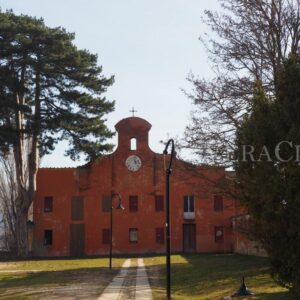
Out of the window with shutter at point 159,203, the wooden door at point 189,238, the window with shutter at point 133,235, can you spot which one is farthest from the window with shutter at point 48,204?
the wooden door at point 189,238

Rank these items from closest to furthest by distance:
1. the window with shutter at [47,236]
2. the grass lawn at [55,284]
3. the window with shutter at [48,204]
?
the grass lawn at [55,284]
the window with shutter at [47,236]
the window with shutter at [48,204]

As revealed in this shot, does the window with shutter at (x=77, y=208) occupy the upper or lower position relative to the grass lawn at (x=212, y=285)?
upper

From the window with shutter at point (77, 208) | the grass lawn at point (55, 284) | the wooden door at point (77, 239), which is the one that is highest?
the window with shutter at point (77, 208)

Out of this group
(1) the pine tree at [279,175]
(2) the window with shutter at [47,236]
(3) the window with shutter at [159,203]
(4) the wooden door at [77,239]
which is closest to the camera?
(1) the pine tree at [279,175]

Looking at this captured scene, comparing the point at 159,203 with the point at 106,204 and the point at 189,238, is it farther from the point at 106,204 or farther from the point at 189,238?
the point at 106,204

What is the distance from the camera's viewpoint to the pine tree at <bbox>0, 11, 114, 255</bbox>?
39219 millimetres

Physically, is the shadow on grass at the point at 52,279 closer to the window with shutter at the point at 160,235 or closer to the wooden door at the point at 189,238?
the window with shutter at the point at 160,235

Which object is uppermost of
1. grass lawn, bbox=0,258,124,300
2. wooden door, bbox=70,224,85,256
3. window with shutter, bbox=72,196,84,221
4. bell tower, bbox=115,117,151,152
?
bell tower, bbox=115,117,151,152

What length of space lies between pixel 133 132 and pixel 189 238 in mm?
10044

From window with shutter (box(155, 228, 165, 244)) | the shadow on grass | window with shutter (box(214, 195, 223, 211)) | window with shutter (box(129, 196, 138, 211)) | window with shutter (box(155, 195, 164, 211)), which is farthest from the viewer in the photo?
window with shutter (box(214, 195, 223, 211))

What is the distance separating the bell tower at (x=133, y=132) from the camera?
159 ft

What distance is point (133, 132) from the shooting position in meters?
48.4

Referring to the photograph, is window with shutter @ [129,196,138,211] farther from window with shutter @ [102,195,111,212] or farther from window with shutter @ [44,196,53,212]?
window with shutter @ [44,196,53,212]

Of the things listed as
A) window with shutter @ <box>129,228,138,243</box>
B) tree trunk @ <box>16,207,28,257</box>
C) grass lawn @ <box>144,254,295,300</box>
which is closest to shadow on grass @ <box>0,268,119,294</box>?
grass lawn @ <box>144,254,295,300</box>
